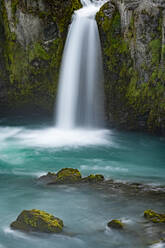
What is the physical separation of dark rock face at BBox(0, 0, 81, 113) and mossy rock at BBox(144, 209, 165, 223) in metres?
9.56

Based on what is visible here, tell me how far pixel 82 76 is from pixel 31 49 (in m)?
2.56

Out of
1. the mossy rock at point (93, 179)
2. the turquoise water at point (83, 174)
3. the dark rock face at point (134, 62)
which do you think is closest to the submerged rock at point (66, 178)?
the mossy rock at point (93, 179)

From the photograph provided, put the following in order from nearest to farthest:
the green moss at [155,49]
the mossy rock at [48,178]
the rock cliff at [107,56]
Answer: the mossy rock at [48,178] < the green moss at [155,49] < the rock cliff at [107,56]

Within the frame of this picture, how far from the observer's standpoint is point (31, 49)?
1447 cm

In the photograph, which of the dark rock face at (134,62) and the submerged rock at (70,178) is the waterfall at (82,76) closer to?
the dark rock face at (134,62)

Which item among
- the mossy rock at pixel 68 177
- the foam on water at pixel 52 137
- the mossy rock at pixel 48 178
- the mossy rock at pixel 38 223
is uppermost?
the mossy rock at pixel 38 223

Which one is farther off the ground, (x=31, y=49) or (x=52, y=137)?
(x=31, y=49)

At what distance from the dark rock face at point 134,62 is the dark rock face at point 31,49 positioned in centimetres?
190

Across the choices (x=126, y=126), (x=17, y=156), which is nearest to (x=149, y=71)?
(x=126, y=126)

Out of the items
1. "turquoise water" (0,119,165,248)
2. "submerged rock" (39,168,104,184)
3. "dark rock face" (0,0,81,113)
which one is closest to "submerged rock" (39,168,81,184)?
"submerged rock" (39,168,104,184)

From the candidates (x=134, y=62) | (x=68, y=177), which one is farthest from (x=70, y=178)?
(x=134, y=62)

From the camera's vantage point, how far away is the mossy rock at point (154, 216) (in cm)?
547

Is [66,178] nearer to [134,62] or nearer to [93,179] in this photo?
[93,179]

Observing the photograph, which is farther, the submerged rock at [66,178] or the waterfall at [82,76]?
the waterfall at [82,76]
